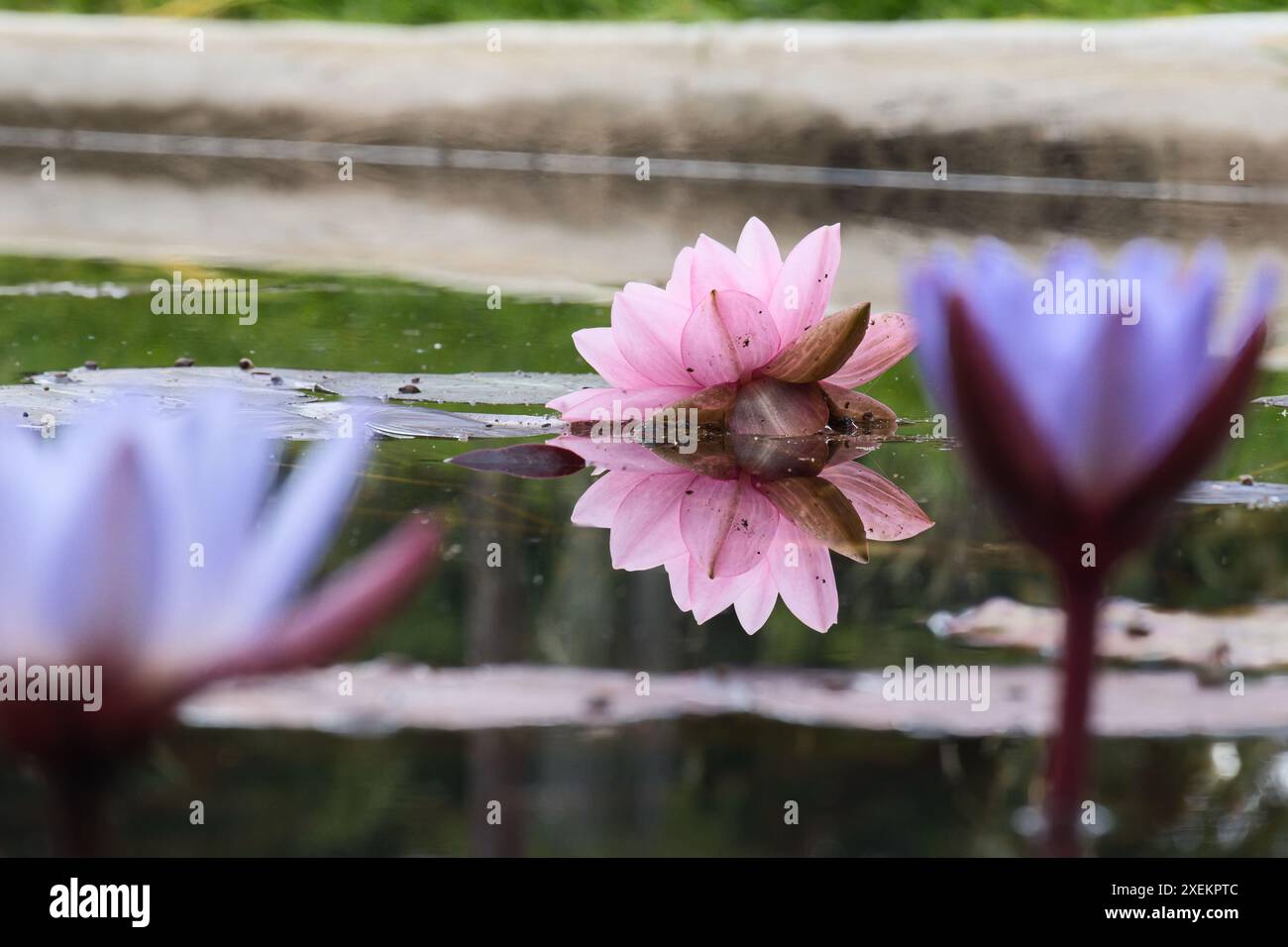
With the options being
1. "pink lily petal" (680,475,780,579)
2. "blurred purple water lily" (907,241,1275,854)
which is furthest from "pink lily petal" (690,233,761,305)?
"blurred purple water lily" (907,241,1275,854)

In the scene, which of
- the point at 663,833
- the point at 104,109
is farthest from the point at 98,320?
the point at 104,109

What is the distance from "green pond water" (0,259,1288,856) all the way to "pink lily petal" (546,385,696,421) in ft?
0.17

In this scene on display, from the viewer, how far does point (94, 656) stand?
30cm

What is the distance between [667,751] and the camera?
49cm

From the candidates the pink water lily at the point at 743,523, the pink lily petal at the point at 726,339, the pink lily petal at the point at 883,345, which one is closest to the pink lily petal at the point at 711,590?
the pink water lily at the point at 743,523

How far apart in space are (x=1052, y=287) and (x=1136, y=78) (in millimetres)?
3743

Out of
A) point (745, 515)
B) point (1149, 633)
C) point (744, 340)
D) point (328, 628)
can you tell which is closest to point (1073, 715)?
point (328, 628)

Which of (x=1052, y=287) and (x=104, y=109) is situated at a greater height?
(x=104, y=109)

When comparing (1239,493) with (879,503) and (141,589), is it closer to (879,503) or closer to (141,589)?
(879,503)

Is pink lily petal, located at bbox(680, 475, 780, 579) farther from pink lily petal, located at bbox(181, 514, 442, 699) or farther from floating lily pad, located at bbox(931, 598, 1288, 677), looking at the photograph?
pink lily petal, located at bbox(181, 514, 442, 699)

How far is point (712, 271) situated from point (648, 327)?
58mm

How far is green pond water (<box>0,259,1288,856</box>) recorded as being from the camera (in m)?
0.41
